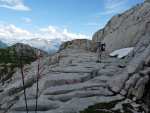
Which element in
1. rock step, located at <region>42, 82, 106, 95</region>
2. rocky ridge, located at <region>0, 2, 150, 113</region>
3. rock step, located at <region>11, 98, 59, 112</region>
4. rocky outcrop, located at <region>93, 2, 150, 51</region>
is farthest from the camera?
rocky outcrop, located at <region>93, 2, 150, 51</region>

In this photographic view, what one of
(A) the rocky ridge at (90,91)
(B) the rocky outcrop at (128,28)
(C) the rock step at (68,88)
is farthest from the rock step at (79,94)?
(B) the rocky outcrop at (128,28)

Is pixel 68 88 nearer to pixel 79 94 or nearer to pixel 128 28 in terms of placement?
pixel 79 94

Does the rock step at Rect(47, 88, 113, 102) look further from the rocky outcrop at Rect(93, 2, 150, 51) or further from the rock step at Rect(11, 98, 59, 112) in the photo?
the rocky outcrop at Rect(93, 2, 150, 51)

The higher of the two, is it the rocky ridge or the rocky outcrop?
the rocky outcrop

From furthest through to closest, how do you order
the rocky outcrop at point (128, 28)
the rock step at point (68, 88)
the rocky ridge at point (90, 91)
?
the rocky outcrop at point (128, 28) → the rock step at point (68, 88) → the rocky ridge at point (90, 91)

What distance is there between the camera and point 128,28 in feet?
303

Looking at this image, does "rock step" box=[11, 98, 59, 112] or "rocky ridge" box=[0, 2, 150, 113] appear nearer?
"rocky ridge" box=[0, 2, 150, 113]

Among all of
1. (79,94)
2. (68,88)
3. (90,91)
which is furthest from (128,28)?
(79,94)

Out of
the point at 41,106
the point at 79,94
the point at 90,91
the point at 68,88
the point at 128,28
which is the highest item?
the point at 128,28

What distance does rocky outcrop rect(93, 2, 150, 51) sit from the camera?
85250 mm

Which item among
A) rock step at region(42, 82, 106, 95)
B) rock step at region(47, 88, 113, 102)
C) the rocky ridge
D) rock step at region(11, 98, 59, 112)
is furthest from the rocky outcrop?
rock step at region(11, 98, 59, 112)

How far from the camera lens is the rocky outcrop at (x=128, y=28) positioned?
85250 mm

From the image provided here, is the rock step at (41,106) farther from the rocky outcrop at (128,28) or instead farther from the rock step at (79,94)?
the rocky outcrop at (128,28)

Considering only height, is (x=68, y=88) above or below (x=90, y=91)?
above
